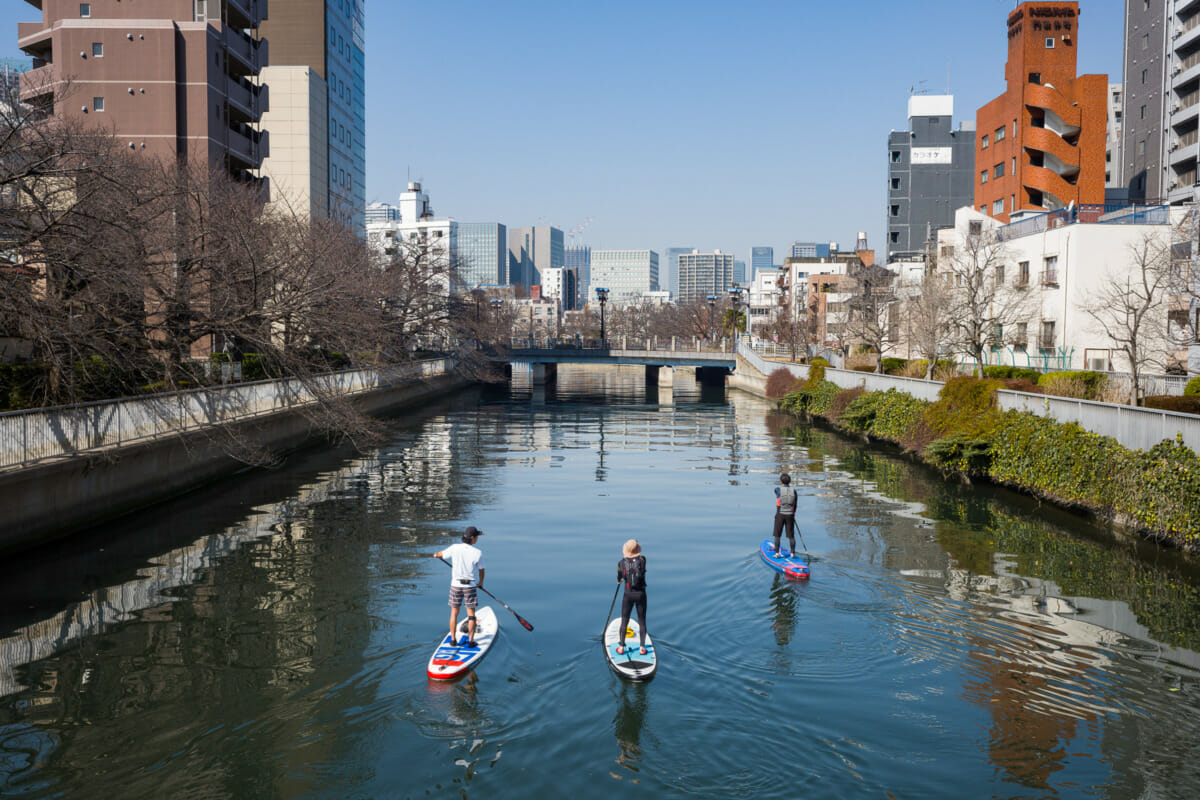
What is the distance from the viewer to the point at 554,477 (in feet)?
107

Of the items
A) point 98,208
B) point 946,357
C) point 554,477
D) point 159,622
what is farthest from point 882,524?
point 946,357

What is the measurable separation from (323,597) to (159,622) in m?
2.70

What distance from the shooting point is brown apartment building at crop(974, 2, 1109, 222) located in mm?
55719

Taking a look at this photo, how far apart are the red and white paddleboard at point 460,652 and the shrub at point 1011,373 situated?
27.5m

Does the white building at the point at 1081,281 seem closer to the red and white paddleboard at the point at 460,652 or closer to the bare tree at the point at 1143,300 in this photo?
the bare tree at the point at 1143,300

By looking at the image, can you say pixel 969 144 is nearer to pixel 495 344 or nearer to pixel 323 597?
pixel 495 344

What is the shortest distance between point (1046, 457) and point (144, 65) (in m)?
48.6

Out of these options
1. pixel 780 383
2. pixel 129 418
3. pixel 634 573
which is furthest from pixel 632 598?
pixel 780 383

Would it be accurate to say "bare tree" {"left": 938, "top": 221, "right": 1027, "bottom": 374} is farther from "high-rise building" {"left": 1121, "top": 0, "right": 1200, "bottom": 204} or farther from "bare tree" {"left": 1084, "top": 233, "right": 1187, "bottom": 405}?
"high-rise building" {"left": 1121, "top": 0, "right": 1200, "bottom": 204}

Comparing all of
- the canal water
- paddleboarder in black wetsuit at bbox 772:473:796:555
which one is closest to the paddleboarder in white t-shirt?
the canal water

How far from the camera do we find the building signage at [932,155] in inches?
3629

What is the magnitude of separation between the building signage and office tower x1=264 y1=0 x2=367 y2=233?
2201 inches

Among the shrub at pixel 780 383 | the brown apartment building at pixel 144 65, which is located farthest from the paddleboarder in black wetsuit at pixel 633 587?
the shrub at pixel 780 383

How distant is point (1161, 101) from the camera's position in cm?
5694
